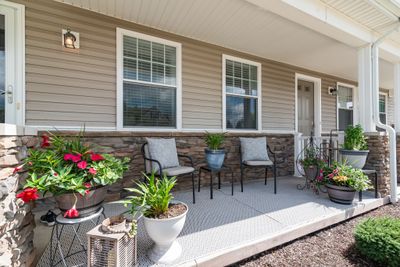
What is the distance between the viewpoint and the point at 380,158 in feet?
10.7

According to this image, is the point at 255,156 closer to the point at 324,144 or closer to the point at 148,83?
the point at 324,144

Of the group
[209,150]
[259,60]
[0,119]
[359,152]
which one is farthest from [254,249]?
[259,60]

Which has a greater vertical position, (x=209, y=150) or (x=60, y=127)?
(x=60, y=127)

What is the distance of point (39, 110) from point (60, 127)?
31 cm

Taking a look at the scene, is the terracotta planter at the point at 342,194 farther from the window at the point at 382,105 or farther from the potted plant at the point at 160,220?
the window at the point at 382,105

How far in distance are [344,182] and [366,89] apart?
5.66 feet

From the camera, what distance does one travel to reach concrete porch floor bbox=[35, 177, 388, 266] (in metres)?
1.75

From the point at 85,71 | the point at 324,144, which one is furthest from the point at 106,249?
the point at 324,144

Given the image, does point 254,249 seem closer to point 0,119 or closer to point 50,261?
point 50,261

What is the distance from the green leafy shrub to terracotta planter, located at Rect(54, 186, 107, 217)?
237 centimetres

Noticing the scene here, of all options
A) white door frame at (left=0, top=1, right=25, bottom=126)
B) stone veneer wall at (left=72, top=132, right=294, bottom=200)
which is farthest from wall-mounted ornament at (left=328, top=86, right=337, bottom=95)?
white door frame at (left=0, top=1, right=25, bottom=126)

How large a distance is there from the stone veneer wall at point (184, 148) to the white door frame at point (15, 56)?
60cm

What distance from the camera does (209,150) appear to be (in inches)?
128

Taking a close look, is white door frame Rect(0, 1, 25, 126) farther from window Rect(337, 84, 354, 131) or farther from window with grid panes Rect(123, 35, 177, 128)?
window Rect(337, 84, 354, 131)
